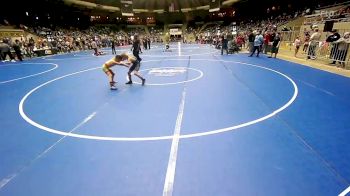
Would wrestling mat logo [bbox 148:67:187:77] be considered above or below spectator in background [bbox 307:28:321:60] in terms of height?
below

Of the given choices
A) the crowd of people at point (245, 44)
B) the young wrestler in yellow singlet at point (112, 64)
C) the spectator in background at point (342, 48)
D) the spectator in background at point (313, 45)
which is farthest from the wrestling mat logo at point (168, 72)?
the spectator in background at point (313, 45)

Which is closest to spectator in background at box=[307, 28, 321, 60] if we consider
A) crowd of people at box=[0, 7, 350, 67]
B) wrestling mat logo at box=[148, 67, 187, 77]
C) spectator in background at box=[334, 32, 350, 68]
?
crowd of people at box=[0, 7, 350, 67]

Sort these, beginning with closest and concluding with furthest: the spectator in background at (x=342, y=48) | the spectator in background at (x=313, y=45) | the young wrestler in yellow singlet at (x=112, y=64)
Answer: the young wrestler in yellow singlet at (x=112, y=64)
the spectator in background at (x=342, y=48)
the spectator in background at (x=313, y=45)

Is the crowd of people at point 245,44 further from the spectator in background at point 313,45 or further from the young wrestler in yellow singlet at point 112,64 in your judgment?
the young wrestler in yellow singlet at point 112,64

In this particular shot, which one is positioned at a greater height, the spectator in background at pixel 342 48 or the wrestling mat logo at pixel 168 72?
the spectator in background at pixel 342 48

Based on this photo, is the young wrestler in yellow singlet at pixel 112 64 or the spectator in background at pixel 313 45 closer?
the young wrestler in yellow singlet at pixel 112 64

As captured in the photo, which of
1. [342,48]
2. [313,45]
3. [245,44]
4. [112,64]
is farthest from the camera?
[245,44]

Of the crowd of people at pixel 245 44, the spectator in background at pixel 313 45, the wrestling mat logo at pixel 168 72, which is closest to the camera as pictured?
the wrestling mat logo at pixel 168 72

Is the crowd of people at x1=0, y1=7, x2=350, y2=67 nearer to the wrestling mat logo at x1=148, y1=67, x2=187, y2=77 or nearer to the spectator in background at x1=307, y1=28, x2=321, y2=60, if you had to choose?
the spectator in background at x1=307, y1=28, x2=321, y2=60

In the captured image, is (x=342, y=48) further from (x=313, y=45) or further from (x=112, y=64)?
(x=112, y=64)

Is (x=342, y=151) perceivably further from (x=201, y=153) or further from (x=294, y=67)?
(x=294, y=67)

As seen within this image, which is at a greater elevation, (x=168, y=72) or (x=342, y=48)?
(x=342, y=48)

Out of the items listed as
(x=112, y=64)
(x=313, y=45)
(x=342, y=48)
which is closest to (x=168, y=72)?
(x=112, y=64)

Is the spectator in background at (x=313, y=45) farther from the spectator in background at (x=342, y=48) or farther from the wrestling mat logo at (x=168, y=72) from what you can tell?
the wrestling mat logo at (x=168, y=72)
